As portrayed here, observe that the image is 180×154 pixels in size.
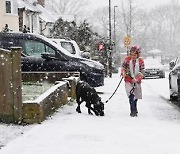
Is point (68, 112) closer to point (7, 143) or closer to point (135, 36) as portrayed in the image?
point (7, 143)

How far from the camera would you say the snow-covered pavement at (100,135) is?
6.49m

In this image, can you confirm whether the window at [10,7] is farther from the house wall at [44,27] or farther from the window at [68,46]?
the window at [68,46]

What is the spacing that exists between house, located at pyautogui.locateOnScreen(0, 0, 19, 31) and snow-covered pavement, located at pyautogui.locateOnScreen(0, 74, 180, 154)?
29306 millimetres

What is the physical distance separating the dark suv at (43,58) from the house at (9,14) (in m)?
24.0

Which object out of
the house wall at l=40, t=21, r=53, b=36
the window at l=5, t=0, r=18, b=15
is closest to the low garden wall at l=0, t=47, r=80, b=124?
the window at l=5, t=0, r=18, b=15

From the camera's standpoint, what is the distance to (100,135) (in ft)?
24.5

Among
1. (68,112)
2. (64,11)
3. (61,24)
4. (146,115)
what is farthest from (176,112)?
(64,11)

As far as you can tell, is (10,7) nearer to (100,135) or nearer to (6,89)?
(6,89)

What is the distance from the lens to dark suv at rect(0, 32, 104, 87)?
1461 cm

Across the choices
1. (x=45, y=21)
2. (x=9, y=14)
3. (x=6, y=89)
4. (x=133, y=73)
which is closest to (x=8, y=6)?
(x=9, y=14)

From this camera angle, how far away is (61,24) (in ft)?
165

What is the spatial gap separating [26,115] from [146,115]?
3077 millimetres

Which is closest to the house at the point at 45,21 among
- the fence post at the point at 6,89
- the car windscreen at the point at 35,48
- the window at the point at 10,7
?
the window at the point at 10,7

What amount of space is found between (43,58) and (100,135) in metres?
7.38
